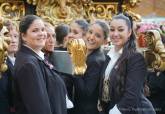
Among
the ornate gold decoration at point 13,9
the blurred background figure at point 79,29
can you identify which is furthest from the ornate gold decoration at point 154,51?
the ornate gold decoration at point 13,9

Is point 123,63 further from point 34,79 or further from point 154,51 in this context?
point 34,79

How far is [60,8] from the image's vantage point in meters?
6.54

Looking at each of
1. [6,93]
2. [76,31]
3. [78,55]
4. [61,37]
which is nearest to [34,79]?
[6,93]

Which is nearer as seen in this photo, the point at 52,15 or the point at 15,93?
the point at 15,93

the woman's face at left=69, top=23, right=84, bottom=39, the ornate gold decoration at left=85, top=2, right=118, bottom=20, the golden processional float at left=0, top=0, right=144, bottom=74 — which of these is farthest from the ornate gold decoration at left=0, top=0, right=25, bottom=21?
the woman's face at left=69, top=23, right=84, bottom=39

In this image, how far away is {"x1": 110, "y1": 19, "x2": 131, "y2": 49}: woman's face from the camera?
330 cm

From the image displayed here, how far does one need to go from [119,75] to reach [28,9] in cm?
361

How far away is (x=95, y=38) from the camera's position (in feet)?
11.8

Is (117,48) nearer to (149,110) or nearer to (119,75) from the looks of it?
(119,75)

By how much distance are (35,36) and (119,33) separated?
0.62 meters

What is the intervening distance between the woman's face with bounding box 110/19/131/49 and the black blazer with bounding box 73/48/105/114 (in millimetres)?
280

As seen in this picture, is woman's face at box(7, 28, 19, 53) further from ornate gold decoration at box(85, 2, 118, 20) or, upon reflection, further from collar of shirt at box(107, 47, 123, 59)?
ornate gold decoration at box(85, 2, 118, 20)

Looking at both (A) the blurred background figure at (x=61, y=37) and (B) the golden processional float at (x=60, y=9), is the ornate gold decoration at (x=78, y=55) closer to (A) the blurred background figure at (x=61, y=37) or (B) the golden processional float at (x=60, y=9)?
(A) the blurred background figure at (x=61, y=37)

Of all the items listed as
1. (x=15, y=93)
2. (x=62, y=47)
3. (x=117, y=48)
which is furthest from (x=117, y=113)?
(x=62, y=47)
